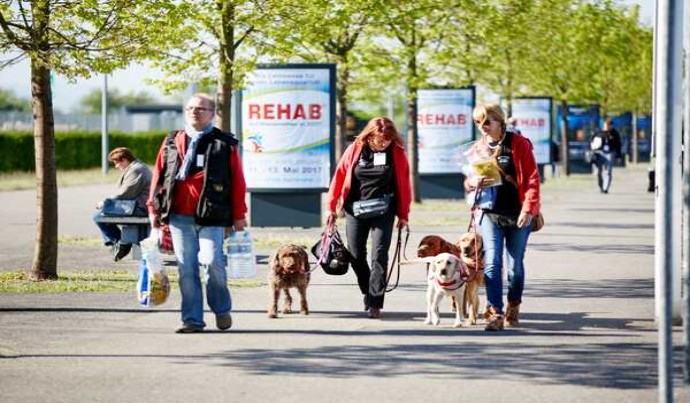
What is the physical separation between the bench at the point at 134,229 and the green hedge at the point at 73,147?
3201 cm

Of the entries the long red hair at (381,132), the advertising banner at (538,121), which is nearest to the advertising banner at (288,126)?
the long red hair at (381,132)

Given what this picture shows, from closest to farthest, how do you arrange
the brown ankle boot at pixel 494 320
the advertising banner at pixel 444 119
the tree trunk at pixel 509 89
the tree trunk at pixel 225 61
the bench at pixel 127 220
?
the brown ankle boot at pixel 494 320, the bench at pixel 127 220, the tree trunk at pixel 225 61, the advertising banner at pixel 444 119, the tree trunk at pixel 509 89

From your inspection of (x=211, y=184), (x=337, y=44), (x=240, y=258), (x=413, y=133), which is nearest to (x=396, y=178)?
(x=240, y=258)

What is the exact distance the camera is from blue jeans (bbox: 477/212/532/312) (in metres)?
11.7

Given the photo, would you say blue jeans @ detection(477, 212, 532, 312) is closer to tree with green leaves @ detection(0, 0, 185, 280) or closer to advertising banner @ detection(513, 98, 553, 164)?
tree with green leaves @ detection(0, 0, 185, 280)

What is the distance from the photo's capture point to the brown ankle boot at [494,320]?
11539 millimetres

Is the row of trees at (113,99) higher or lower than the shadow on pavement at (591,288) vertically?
higher

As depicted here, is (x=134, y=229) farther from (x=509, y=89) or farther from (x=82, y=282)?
(x=509, y=89)

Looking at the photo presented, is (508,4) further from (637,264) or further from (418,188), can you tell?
(637,264)

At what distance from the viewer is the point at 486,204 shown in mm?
11766

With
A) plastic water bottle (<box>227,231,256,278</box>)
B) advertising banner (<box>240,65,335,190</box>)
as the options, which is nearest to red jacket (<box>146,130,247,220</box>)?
plastic water bottle (<box>227,231,256,278</box>)

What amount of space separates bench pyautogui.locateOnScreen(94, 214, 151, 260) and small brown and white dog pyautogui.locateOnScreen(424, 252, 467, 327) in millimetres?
6128

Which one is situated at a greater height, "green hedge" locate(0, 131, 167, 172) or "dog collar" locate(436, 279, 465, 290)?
"green hedge" locate(0, 131, 167, 172)

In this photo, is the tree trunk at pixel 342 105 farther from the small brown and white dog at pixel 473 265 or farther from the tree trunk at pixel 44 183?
the small brown and white dog at pixel 473 265
